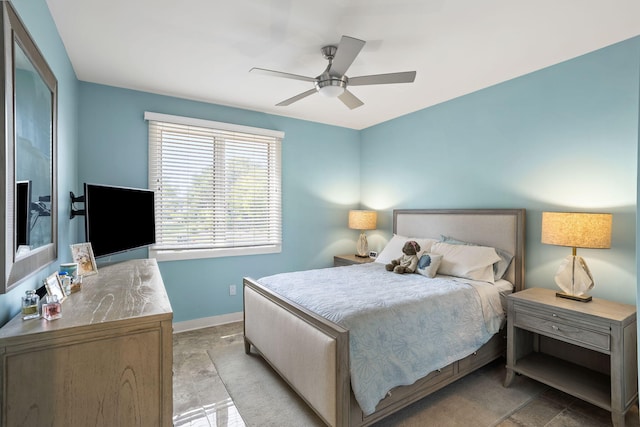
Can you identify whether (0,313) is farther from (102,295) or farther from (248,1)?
(248,1)

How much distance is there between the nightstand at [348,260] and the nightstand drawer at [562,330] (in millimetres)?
1959

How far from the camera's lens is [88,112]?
3023mm

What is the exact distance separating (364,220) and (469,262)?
1.69 meters

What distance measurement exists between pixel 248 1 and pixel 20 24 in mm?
1118

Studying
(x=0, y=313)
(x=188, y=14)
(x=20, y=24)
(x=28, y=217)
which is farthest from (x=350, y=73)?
(x=0, y=313)

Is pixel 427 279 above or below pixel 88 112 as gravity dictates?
below

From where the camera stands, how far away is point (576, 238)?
2197 millimetres

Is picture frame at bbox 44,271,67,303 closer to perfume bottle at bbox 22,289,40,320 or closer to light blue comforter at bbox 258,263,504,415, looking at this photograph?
perfume bottle at bbox 22,289,40,320

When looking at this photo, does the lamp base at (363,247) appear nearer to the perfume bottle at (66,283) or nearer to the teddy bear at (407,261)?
the teddy bear at (407,261)

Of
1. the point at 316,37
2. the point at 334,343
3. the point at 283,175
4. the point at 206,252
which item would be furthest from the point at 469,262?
the point at 206,252

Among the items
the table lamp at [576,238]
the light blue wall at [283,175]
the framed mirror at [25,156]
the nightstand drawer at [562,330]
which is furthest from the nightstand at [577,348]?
the framed mirror at [25,156]

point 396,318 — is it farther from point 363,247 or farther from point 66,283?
point 363,247

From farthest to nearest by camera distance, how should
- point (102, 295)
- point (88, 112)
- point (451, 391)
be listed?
point (88, 112) → point (451, 391) → point (102, 295)

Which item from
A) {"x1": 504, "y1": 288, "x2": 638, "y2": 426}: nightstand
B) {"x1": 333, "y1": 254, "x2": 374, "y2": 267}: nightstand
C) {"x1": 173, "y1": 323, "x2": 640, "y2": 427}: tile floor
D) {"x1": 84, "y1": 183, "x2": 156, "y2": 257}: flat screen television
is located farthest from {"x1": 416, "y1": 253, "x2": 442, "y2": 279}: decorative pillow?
{"x1": 84, "y1": 183, "x2": 156, "y2": 257}: flat screen television
